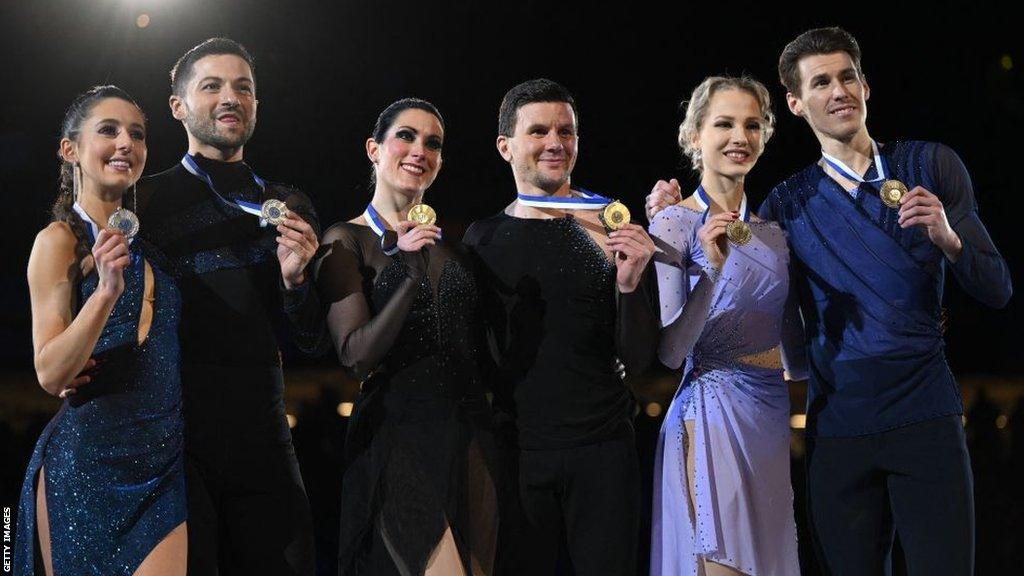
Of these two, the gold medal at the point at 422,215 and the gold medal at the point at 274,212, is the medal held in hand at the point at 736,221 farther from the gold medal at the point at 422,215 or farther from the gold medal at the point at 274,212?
the gold medal at the point at 274,212

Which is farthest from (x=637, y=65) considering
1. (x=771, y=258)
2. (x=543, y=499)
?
→ (x=543, y=499)

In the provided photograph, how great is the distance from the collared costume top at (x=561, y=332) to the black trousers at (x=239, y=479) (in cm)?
58

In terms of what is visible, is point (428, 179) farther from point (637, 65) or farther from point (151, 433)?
point (637, 65)

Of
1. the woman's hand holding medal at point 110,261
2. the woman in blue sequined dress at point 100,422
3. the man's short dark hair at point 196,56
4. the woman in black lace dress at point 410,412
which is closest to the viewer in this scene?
the woman's hand holding medal at point 110,261

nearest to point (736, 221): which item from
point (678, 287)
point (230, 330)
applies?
point (678, 287)

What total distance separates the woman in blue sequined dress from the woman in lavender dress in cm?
120

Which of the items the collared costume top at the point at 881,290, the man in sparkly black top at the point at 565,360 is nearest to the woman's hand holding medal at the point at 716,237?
the man in sparkly black top at the point at 565,360

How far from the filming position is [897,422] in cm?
275

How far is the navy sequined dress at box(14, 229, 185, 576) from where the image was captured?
2.62 meters

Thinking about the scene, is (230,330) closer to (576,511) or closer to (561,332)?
(561,332)

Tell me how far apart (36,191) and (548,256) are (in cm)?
400

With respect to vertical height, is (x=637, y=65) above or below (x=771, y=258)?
above

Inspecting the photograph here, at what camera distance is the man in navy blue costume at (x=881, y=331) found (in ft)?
8.90

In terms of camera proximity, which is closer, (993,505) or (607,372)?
(607,372)
